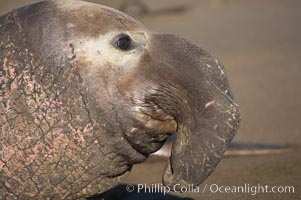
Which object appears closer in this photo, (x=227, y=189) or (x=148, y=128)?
(x=148, y=128)

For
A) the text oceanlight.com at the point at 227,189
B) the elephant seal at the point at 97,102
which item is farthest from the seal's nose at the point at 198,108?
the text oceanlight.com at the point at 227,189

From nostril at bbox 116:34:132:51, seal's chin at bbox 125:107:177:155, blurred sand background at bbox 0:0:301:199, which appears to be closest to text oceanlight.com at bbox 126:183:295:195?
blurred sand background at bbox 0:0:301:199

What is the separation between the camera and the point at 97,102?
2.45 m

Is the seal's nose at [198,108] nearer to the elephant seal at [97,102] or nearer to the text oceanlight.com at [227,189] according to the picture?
the elephant seal at [97,102]

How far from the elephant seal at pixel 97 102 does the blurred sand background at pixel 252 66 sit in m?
1.07

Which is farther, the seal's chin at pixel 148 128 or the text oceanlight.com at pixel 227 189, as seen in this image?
the text oceanlight.com at pixel 227 189

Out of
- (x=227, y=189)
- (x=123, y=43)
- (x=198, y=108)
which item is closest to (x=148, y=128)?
(x=198, y=108)

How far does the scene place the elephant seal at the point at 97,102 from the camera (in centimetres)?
243

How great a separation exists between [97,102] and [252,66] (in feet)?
19.9

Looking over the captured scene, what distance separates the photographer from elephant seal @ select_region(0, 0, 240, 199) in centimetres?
243

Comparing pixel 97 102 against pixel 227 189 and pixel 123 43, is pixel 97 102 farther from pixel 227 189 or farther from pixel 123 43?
pixel 227 189

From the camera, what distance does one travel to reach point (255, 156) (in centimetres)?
472

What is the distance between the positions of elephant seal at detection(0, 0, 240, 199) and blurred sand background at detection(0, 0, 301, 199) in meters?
1.07

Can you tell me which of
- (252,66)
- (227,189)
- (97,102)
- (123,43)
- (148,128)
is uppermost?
(123,43)
